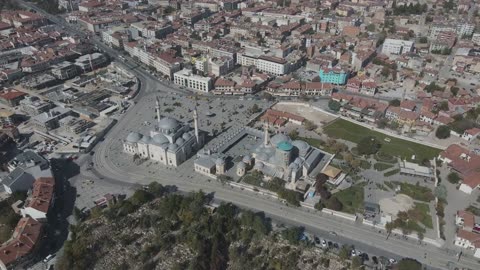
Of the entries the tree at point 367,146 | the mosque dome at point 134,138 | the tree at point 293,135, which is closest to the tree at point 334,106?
the tree at point 293,135

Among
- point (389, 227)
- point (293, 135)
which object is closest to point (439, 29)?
point (293, 135)

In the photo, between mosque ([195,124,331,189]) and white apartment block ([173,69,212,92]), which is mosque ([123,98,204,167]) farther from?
white apartment block ([173,69,212,92])

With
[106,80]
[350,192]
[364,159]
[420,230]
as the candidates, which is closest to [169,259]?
→ [350,192]

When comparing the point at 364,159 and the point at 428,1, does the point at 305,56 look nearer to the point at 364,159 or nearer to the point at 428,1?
the point at 364,159

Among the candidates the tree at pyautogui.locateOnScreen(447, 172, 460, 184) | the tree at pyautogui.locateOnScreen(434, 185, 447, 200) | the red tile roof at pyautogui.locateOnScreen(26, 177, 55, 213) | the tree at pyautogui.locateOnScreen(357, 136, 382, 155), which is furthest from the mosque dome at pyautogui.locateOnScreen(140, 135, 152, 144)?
the tree at pyautogui.locateOnScreen(447, 172, 460, 184)

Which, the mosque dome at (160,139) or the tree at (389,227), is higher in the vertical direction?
the mosque dome at (160,139)

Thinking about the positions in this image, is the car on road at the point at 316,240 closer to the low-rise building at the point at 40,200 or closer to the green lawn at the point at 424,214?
the green lawn at the point at 424,214
